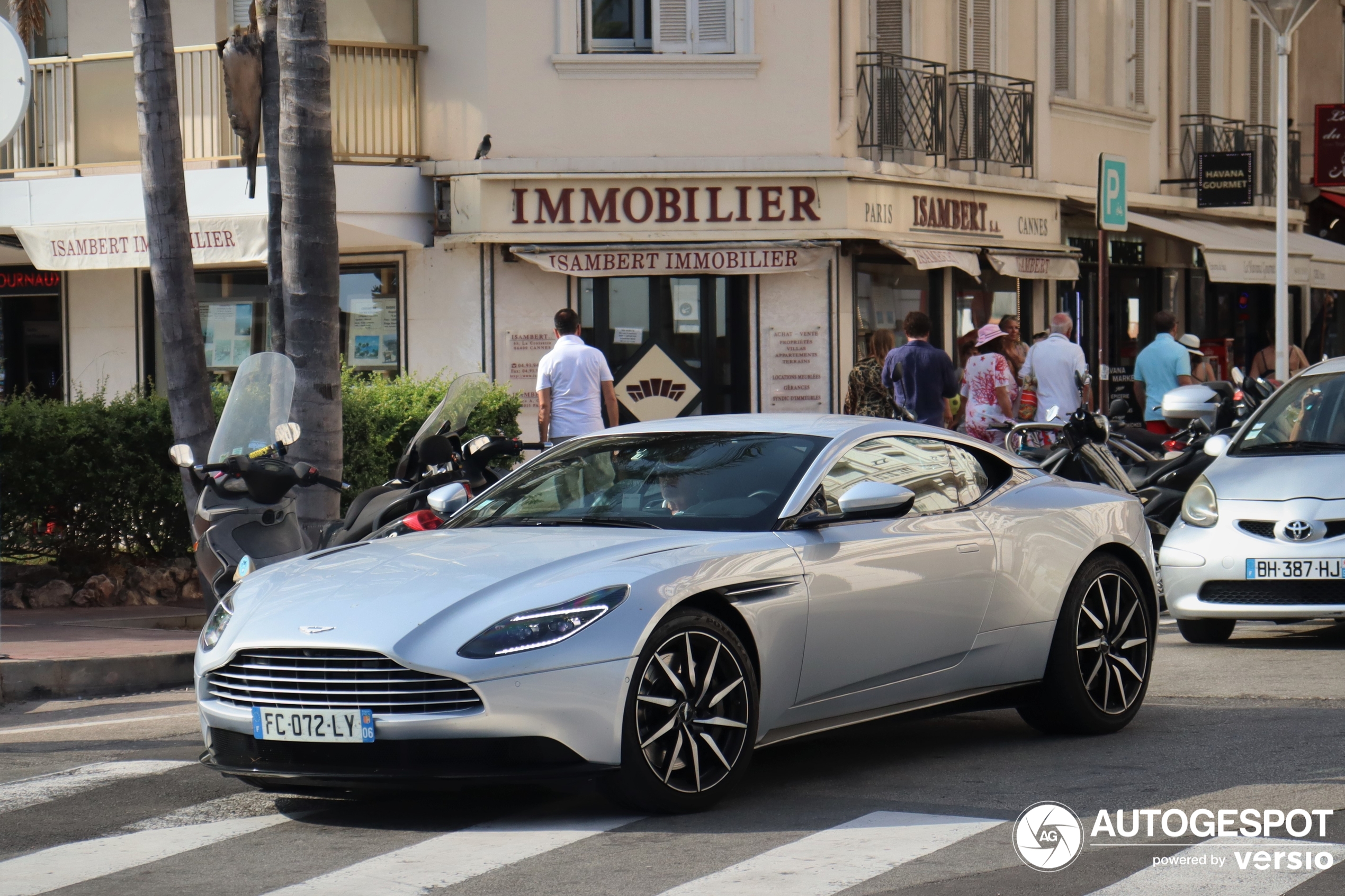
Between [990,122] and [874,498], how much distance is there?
16311 mm

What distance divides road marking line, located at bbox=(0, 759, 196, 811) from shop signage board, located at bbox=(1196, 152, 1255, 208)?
19.4m

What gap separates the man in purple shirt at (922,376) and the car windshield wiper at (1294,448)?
15.3ft

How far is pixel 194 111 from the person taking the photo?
19781mm

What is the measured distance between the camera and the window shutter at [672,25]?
19.6 meters

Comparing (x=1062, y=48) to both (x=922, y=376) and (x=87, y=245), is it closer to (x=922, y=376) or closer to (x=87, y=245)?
(x=922, y=376)

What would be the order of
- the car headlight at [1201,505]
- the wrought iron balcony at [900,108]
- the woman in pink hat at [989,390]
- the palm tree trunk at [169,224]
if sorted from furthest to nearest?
the wrought iron balcony at [900,108] < the woman in pink hat at [989,390] < the palm tree trunk at [169,224] < the car headlight at [1201,505]

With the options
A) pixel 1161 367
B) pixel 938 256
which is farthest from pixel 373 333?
pixel 1161 367

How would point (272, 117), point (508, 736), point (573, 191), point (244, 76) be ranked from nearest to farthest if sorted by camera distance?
point (508, 736) < point (272, 117) < point (244, 76) < point (573, 191)

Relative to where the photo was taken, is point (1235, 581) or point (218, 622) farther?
point (1235, 581)

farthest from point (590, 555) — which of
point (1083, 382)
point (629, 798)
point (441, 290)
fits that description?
point (441, 290)

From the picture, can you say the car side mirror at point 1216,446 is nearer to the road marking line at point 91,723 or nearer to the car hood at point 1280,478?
the car hood at point 1280,478

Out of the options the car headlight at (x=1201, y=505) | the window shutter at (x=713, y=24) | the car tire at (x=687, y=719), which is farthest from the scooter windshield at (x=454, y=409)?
the window shutter at (x=713, y=24)

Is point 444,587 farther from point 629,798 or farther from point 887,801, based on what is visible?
point 887,801

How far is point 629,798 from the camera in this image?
19.2 ft
